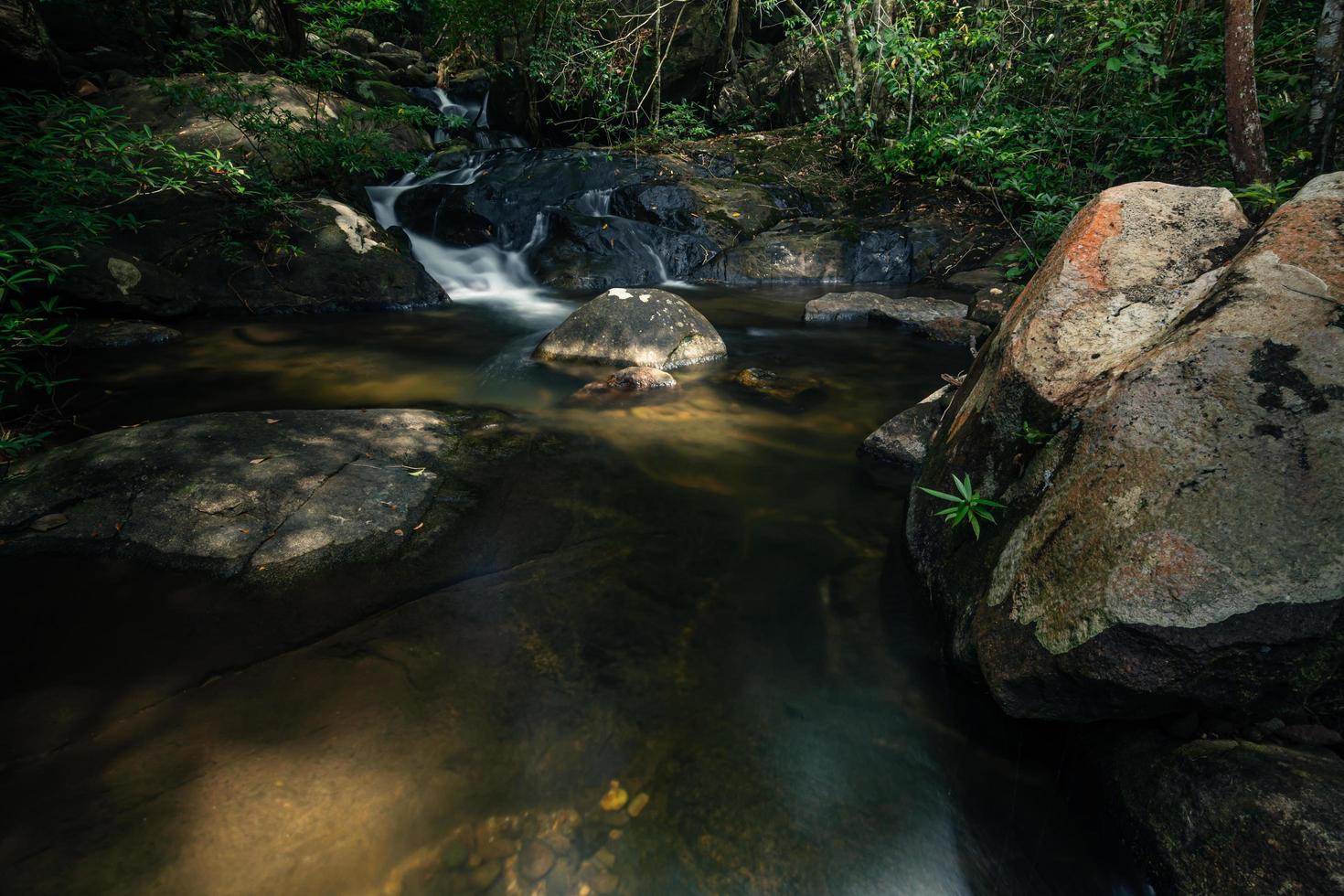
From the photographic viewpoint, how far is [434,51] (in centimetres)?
2098

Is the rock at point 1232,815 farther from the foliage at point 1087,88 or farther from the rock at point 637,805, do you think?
the foliage at point 1087,88

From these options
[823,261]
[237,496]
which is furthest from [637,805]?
[823,261]

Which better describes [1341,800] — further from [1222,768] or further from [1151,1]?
[1151,1]

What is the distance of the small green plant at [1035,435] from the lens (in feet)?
7.15

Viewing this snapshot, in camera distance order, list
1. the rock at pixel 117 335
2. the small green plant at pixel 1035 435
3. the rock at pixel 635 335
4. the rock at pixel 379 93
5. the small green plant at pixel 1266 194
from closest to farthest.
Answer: the small green plant at pixel 1035 435 → the small green plant at pixel 1266 194 → the rock at pixel 635 335 → the rock at pixel 117 335 → the rock at pixel 379 93

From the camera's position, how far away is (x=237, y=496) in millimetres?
3076

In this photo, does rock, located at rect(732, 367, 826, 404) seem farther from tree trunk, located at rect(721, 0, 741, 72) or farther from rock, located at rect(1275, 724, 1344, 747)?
tree trunk, located at rect(721, 0, 741, 72)

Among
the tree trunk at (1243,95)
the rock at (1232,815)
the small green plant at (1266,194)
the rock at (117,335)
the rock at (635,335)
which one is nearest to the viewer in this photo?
the rock at (1232,815)

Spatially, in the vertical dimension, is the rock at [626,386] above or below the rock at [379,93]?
below

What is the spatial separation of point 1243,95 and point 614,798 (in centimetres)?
551

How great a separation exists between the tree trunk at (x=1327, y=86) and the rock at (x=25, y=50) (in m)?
14.6

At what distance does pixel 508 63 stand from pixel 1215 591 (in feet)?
56.5

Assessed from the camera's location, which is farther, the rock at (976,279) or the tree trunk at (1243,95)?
the rock at (976,279)

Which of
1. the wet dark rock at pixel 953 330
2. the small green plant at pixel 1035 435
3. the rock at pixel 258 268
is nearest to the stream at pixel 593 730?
the small green plant at pixel 1035 435
